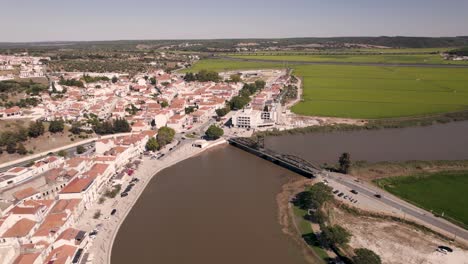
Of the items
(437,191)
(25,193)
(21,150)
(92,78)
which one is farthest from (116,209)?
(92,78)

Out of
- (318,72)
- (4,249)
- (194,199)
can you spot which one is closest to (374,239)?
(194,199)

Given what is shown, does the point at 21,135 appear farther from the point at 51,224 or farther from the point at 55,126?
the point at 51,224

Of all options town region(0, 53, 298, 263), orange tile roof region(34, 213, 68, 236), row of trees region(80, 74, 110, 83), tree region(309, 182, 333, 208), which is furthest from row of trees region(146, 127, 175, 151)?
row of trees region(80, 74, 110, 83)

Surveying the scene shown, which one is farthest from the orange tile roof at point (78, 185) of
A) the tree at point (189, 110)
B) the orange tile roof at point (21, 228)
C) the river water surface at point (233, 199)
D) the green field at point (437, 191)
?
the tree at point (189, 110)

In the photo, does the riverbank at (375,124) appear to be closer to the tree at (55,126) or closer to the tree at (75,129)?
the tree at (75,129)

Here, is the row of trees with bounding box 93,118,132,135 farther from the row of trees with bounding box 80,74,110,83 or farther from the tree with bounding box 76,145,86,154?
the row of trees with bounding box 80,74,110,83
